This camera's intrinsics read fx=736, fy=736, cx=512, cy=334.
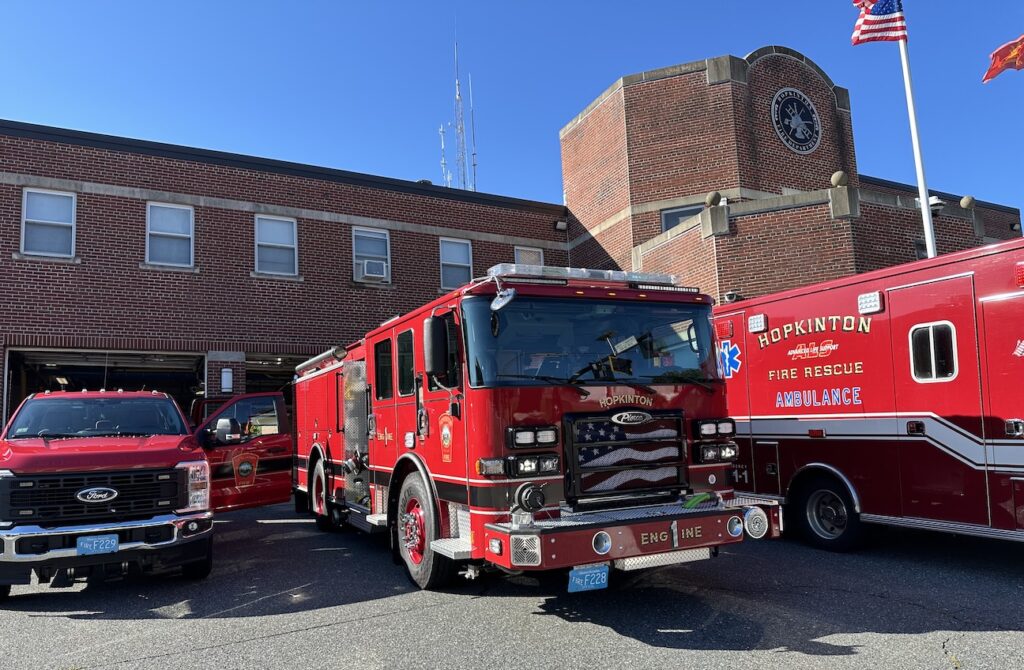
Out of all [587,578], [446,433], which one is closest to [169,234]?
[446,433]

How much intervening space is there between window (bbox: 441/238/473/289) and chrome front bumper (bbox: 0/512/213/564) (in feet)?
39.0

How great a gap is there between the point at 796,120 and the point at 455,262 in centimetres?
909

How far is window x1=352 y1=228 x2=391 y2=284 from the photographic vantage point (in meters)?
17.0

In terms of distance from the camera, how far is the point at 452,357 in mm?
5645

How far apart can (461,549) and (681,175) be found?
1370cm

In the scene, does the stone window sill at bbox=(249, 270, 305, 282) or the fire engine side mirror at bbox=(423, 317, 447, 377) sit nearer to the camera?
the fire engine side mirror at bbox=(423, 317, 447, 377)

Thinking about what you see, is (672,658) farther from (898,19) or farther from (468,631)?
(898,19)

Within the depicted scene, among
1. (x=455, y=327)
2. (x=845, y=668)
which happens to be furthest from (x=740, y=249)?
(x=845, y=668)

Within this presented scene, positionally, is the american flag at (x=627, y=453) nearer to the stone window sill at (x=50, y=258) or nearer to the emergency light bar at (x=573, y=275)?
the emergency light bar at (x=573, y=275)

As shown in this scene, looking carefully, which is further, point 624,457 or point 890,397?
point 890,397

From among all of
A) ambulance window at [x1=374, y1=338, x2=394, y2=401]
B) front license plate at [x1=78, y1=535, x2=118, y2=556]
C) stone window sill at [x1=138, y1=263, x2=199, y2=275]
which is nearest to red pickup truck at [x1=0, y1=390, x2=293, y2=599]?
front license plate at [x1=78, y1=535, x2=118, y2=556]

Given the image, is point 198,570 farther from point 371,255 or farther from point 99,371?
point 99,371

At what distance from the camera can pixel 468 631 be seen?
5.21m

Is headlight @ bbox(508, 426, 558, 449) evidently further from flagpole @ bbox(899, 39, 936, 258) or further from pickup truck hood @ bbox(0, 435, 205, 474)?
flagpole @ bbox(899, 39, 936, 258)
